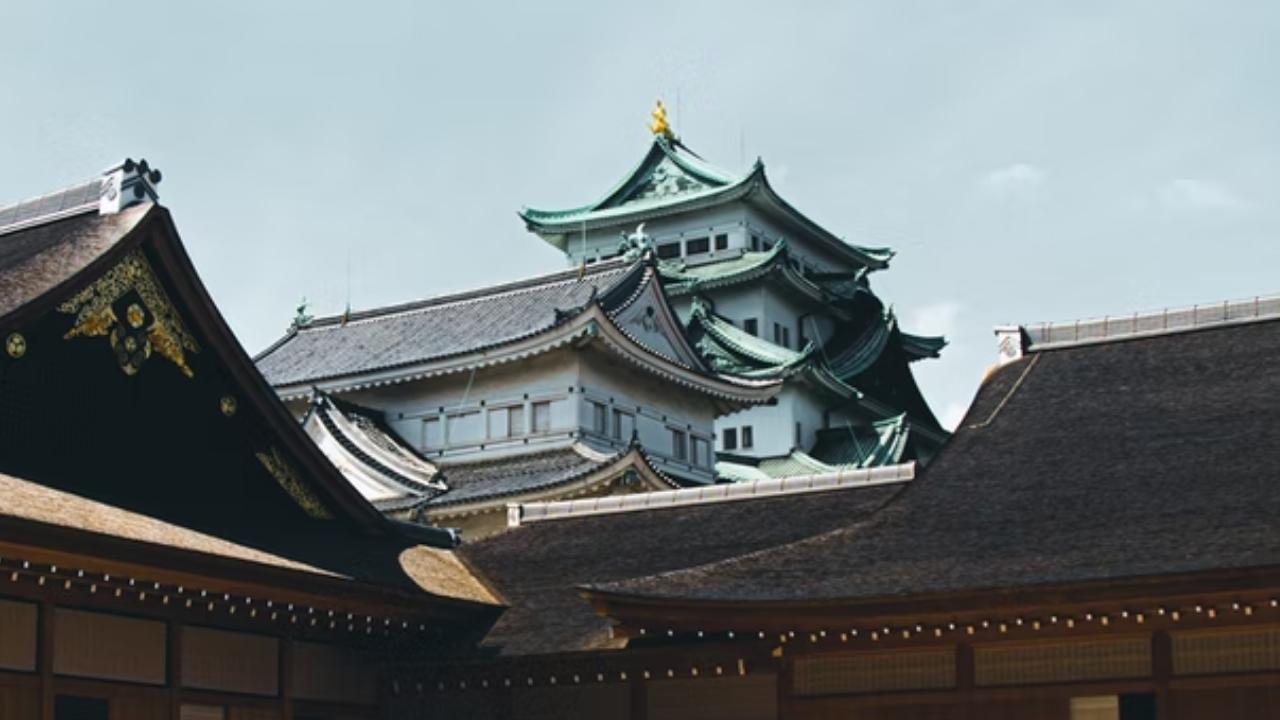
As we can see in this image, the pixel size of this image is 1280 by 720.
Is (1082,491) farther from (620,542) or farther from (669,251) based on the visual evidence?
(669,251)

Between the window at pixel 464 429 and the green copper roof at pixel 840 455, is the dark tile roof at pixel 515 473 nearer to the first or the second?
the window at pixel 464 429

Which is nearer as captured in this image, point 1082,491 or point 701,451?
point 1082,491

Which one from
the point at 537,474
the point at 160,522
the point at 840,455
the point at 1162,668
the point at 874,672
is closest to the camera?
the point at 1162,668

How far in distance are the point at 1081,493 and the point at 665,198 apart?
151 feet

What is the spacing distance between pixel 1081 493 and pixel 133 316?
931 cm

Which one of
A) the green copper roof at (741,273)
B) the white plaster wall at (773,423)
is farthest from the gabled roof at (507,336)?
the green copper roof at (741,273)

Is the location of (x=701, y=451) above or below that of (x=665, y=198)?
below

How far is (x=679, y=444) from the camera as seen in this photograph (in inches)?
1743

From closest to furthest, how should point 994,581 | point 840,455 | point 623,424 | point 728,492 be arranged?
point 994,581
point 728,492
point 623,424
point 840,455

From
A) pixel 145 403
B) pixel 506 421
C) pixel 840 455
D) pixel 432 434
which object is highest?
pixel 840 455

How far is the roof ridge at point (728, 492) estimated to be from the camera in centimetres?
2194

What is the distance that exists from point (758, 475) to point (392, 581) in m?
37.6

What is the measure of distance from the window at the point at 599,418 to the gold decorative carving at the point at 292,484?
1950cm

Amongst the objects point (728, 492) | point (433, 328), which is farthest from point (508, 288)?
point (728, 492)
